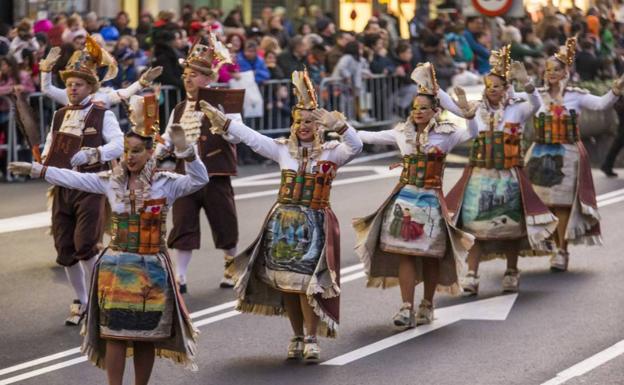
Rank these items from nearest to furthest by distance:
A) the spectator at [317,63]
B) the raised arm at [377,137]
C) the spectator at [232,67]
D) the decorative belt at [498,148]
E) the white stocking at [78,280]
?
the raised arm at [377,137] < the white stocking at [78,280] < the decorative belt at [498,148] < the spectator at [232,67] < the spectator at [317,63]

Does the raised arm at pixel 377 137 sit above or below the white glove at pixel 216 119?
below

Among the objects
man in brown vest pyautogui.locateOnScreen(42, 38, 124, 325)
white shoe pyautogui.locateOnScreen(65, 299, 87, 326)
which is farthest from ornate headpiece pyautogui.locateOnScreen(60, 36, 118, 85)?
white shoe pyautogui.locateOnScreen(65, 299, 87, 326)

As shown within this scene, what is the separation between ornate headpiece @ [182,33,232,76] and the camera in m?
13.4

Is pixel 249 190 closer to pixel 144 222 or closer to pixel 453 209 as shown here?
pixel 453 209

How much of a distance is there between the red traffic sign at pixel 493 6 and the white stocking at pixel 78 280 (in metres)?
9.06

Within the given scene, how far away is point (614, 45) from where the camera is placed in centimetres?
3262

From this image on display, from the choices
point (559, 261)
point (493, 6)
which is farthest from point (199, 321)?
point (493, 6)

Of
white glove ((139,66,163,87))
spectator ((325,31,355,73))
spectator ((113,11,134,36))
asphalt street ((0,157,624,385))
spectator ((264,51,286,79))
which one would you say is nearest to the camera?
asphalt street ((0,157,624,385))

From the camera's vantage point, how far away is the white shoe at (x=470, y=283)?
537 inches

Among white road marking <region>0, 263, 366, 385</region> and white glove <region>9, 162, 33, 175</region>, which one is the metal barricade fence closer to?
white road marking <region>0, 263, 366, 385</region>

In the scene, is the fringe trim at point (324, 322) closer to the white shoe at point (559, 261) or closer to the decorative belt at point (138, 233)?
the decorative belt at point (138, 233)

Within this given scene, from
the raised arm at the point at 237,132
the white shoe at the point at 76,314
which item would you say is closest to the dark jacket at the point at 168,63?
the white shoe at the point at 76,314

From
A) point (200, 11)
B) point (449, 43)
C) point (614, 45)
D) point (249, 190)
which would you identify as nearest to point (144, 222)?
point (249, 190)

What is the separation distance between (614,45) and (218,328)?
70.8ft
